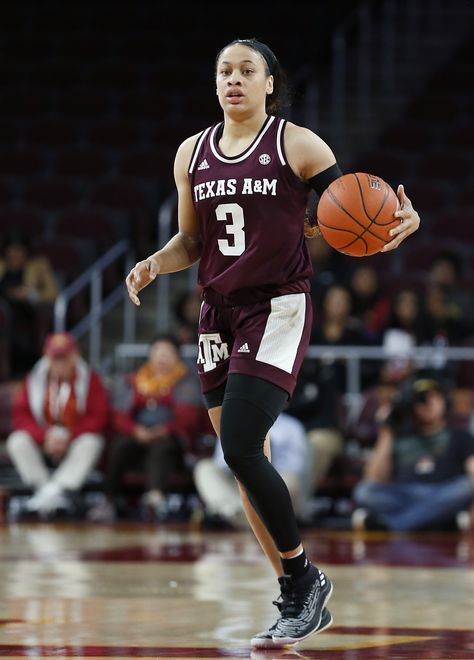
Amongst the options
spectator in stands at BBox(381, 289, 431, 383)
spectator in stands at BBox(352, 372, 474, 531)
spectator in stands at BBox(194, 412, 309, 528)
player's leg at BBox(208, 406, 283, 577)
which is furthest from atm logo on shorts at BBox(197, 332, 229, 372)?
spectator in stands at BBox(381, 289, 431, 383)

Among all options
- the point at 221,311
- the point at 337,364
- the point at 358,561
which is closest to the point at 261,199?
the point at 221,311

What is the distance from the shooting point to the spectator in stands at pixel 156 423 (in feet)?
34.2

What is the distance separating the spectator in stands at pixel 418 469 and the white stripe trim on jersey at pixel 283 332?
17.1ft

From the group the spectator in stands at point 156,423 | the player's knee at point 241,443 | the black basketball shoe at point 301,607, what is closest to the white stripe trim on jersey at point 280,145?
the player's knee at point 241,443

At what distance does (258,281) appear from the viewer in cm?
417

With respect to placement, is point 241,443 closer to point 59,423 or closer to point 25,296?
point 59,423

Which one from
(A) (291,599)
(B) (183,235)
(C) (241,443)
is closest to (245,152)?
(B) (183,235)

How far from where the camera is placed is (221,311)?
4.30m

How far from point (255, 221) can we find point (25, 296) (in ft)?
25.7

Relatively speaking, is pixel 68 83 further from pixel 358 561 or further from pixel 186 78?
pixel 358 561

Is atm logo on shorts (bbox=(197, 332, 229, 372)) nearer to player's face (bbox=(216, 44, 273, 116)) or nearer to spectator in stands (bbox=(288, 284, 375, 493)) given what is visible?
player's face (bbox=(216, 44, 273, 116))

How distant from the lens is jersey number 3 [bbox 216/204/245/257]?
4199 mm

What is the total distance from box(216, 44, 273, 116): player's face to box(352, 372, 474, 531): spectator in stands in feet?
17.6

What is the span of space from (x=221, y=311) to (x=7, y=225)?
386 inches
